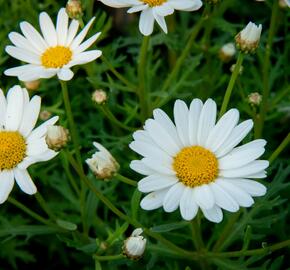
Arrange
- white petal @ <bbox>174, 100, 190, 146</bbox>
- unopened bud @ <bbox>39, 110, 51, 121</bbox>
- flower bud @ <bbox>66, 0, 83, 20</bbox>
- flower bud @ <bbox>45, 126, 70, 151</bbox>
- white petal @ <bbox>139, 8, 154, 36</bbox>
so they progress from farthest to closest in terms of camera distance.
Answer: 1. unopened bud @ <bbox>39, 110, 51, 121</bbox>
2. flower bud @ <bbox>66, 0, 83, 20</bbox>
3. white petal @ <bbox>139, 8, 154, 36</bbox>
4. white petal @ <bbox>174, 100, 190, 146</bbox>
5. flower bud @ <bbox>45, 126, 70, 151</bbox>

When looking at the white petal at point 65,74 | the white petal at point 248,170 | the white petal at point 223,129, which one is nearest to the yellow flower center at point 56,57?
the white petal at point 65,74

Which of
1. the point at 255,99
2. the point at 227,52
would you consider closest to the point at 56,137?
the point at 255,99

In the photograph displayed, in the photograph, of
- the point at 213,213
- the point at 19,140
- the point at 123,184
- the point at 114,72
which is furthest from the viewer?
the point at 123,184

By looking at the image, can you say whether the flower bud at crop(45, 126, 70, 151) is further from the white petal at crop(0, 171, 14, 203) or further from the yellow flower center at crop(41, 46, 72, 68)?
the yellow flower center at crop(41, 46, 72, 68)

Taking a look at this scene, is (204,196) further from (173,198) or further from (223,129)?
(223,129)

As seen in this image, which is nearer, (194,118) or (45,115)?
(194,118)

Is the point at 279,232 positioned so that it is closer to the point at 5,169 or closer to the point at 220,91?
the point at 220,91

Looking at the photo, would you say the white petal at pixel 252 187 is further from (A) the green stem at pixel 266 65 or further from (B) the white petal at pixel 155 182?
(A) the green stem at pixel 266 65

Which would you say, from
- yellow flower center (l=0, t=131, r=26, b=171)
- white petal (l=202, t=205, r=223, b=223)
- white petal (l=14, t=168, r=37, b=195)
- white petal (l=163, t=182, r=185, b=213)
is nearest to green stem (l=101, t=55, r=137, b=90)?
yellow flower center (l=0, t=131, r=26, b=171)
